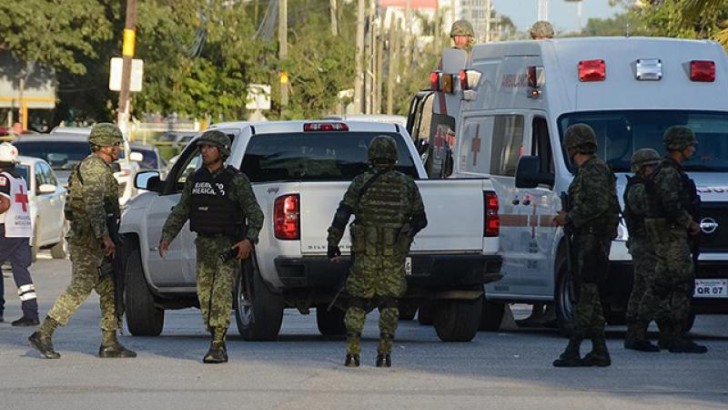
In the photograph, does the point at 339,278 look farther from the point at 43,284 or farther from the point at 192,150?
the point at 43,284

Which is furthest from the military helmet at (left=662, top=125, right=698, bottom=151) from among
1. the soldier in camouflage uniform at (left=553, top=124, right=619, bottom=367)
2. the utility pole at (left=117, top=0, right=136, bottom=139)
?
the utility pole at (left=117, top=0, right=136, bottom=139)

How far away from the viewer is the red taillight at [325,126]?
15930mm

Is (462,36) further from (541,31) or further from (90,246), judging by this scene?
(90,246)

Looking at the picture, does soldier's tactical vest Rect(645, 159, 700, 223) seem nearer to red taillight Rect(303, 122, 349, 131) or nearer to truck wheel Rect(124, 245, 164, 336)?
red taillight Rect(303, 122, 349, 131)

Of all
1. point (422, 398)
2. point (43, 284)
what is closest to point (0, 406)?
point (422, 398)

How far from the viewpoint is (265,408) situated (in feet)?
35.8

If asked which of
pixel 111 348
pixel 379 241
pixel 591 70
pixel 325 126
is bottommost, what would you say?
pixel 111 348

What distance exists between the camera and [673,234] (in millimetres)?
14648

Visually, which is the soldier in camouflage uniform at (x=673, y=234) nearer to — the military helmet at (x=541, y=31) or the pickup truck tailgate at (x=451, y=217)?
the pickup truck tailgate at (x=451, y=217)

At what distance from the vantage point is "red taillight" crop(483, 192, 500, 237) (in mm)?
14844

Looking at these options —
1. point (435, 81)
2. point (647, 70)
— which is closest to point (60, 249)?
point (435, 81)

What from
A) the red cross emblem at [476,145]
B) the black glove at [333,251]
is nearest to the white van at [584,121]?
the red cross emblem at [476,145]

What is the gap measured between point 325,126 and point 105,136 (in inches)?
106

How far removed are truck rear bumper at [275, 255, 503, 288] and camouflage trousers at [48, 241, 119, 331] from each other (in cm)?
139
